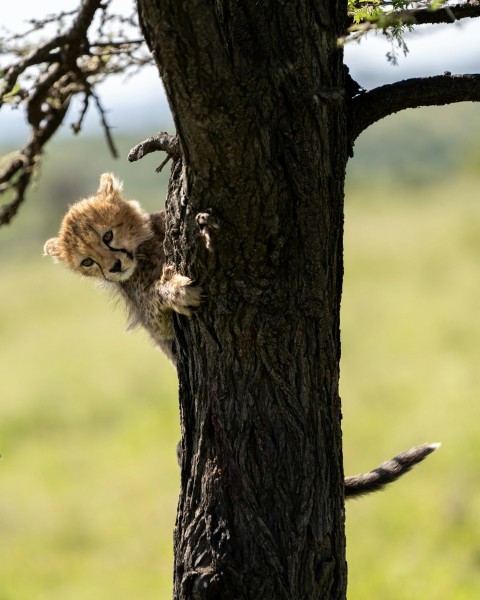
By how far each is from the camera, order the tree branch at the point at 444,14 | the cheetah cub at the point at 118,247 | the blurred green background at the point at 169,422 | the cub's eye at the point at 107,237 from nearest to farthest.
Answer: the tree branch at the point at 444,14 < the cheetah cub at the point at 118,247 < the cub's eye at the point at 107,237 < the blurred green background at the point at 169,422

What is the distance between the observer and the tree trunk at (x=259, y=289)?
2.99 m

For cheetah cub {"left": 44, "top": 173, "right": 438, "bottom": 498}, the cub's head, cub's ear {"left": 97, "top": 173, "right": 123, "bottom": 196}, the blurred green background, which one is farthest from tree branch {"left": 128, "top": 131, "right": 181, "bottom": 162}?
the blurred green background

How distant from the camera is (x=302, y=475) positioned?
3.39m

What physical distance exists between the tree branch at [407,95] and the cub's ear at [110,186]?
1.98 meters

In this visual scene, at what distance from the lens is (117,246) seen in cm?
476

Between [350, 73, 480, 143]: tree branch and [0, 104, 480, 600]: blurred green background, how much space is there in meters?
2.58

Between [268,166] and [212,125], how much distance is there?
24 cm

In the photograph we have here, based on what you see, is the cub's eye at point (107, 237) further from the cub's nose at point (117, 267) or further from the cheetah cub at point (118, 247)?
the cub's nose at point (117, 267)

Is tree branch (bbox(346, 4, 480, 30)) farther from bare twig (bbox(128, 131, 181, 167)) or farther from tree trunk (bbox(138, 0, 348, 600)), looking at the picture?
bare twig (bbox(128, 131, 181, 167))

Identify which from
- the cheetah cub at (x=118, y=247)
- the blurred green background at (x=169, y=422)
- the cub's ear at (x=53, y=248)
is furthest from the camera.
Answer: the blurred green background at (x=169, y=422)

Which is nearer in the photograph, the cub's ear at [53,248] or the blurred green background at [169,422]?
the cub's ear at [53,248]

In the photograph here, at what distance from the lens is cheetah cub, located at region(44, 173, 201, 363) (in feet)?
15.3

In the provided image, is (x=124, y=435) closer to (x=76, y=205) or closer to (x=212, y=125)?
(x=76, y=205)

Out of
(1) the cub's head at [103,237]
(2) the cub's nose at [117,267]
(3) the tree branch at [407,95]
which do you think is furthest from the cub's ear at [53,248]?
(3) the tree branch at [407,95]
